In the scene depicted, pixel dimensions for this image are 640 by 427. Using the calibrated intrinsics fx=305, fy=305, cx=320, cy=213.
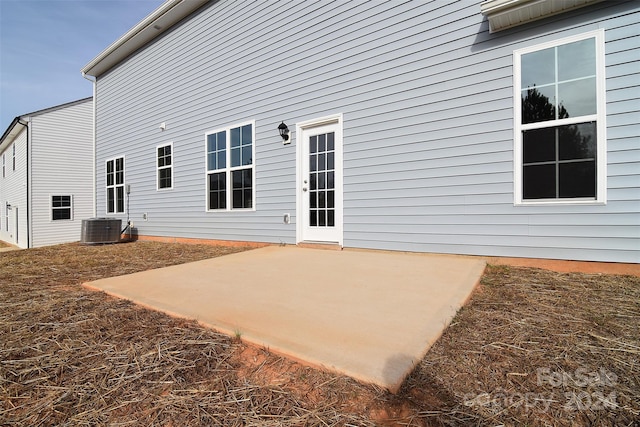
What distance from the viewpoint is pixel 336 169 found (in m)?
4.71

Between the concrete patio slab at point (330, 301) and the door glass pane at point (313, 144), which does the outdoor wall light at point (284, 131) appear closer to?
the door glass pane at point (313, 144)

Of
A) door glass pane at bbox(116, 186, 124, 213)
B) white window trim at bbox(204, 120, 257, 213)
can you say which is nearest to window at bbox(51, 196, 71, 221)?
door glass pane at bbox(116, 186, 124, 213)

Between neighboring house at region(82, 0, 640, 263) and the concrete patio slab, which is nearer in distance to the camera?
the concrete patio slab

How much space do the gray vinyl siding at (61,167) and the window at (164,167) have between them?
21.1ft

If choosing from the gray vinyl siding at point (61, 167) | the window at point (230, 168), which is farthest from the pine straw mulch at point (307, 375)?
the gray vinyl siding at point (61, 167)

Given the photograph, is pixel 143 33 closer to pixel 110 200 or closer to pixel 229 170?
pixel 229 170

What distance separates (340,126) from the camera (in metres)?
4.66

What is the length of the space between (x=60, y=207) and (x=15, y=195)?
3432mm

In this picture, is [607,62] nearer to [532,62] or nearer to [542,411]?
[532,62]

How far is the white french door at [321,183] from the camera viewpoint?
4.72 meters

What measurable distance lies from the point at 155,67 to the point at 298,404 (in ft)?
29.9

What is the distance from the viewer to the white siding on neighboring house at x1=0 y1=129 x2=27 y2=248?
12359 millimetres

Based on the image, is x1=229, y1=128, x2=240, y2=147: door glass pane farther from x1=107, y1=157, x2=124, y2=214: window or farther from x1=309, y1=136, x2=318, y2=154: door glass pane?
x1=107, y1=157, x2=124, y2=214: window

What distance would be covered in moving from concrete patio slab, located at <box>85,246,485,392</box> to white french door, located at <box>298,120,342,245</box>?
3.23 feet
